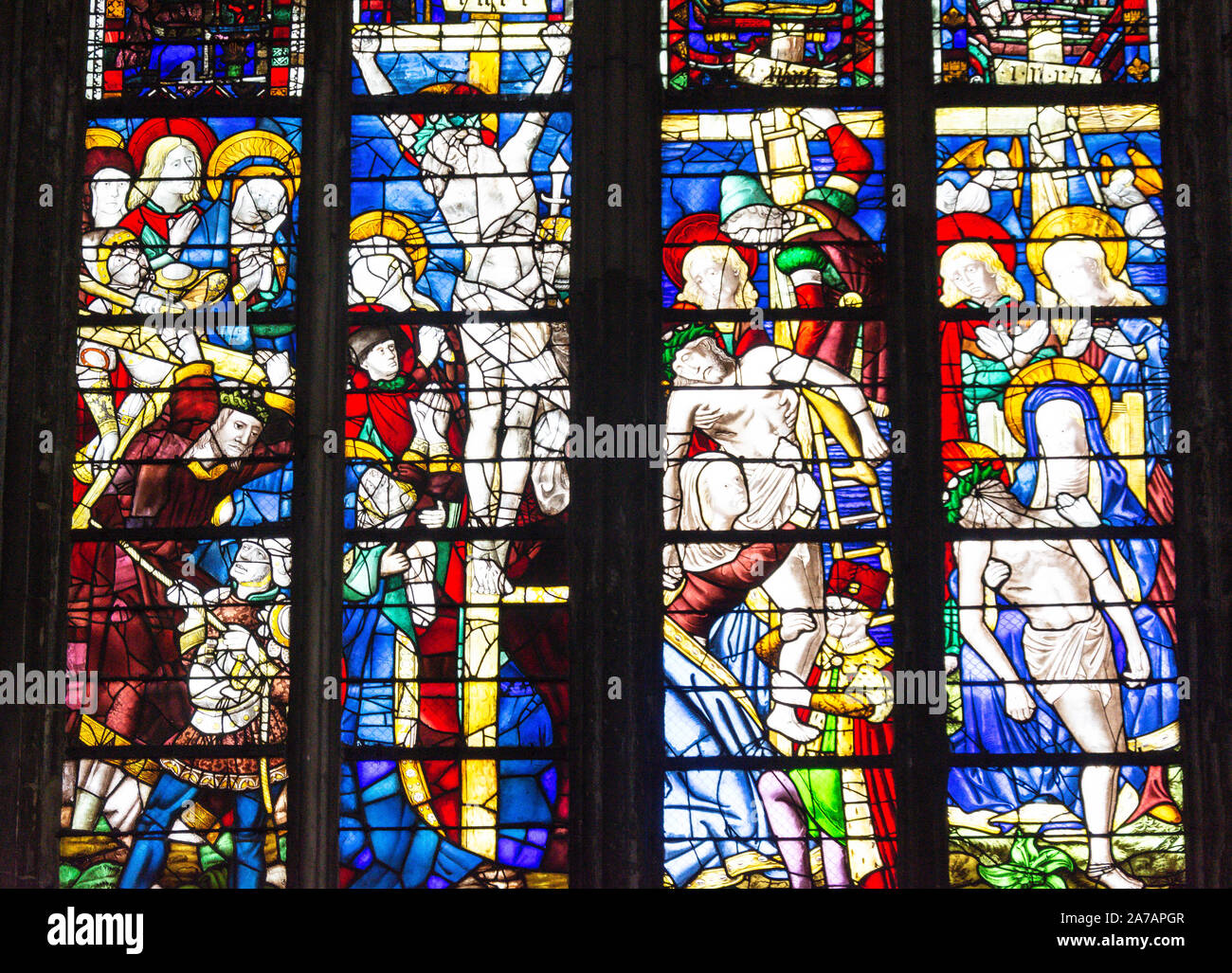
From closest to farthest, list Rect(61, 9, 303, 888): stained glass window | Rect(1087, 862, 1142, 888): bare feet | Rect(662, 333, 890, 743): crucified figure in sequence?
1. Rect(1087, 862, 1142, 888): bare feet
2. Rect(61, 9, 303, 888): stained glass window
3. Rect(662, 333, 890, 743): crucified figure

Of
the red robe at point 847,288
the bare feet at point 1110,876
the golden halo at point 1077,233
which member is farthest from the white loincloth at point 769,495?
the bare feet at point 1110,876

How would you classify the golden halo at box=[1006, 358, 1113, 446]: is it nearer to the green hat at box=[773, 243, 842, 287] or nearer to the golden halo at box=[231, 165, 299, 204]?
the green hat at box=[773, 243, 842, 287]

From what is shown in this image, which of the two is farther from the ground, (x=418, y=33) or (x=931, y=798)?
(x=418, y=33)

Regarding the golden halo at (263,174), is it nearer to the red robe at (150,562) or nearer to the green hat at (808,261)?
the red robe at (150,562)

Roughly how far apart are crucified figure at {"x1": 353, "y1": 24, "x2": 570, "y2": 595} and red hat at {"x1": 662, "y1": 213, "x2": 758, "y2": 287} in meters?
0.45

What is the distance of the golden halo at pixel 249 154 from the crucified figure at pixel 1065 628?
8.84ft

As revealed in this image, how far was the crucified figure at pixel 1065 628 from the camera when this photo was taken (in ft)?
18.1

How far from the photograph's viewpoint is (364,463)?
5.77m

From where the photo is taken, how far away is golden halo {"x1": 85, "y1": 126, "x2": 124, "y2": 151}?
6016 millimetres

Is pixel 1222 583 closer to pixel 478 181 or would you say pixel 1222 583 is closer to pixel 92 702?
pixel 478 181

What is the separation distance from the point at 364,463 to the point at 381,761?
1033mm

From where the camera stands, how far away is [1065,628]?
561cm

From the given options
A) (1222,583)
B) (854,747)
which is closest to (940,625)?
(854,747)

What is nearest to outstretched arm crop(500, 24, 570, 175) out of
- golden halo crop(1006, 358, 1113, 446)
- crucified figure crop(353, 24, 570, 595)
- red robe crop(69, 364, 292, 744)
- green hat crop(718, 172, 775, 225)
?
crucified figure crop(353, 24, 570, 595)
